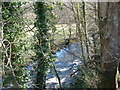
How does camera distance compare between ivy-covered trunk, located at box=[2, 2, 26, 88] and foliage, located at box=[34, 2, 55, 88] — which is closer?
ivy-covered trunk, located at box=[2, 2, 26, 88]

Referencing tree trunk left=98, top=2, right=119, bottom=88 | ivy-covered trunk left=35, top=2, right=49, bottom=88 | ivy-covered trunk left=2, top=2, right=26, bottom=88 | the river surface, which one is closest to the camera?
tree trunk left=98, top=2, right=119, bottom=88

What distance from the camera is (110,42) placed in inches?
97.9

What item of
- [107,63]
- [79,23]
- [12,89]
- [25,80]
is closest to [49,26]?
[79,23]

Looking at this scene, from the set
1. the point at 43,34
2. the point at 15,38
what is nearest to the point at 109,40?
the point at 15,38

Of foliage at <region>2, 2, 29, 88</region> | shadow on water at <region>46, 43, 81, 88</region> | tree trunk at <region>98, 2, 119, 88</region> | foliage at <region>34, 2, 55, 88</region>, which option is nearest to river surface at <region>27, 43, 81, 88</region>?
shadow on water at <region>46, 43, 81, 88</region>

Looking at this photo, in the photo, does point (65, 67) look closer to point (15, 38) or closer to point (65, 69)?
point (65, 69)

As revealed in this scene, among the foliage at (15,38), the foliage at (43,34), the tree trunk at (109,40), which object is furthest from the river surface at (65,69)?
the tree trunk at (109,40)

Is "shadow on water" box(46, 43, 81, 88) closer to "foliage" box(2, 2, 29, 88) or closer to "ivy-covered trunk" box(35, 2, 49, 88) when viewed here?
"ivy-covered trunk" box(35, 2, 49, 88)

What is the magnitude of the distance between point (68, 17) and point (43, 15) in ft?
→ 3.61

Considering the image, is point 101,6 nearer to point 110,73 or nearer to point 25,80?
point 110,73

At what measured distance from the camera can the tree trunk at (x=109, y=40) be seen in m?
2.39

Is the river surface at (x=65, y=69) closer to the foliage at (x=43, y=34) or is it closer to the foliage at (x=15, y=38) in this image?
the foliage at (x=43, y=34)

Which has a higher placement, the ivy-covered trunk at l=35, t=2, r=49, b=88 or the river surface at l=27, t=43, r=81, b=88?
→ the ivy-covered trunk at l=35, t=2, r=49, b=88

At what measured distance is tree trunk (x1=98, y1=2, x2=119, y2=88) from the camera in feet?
7.83
